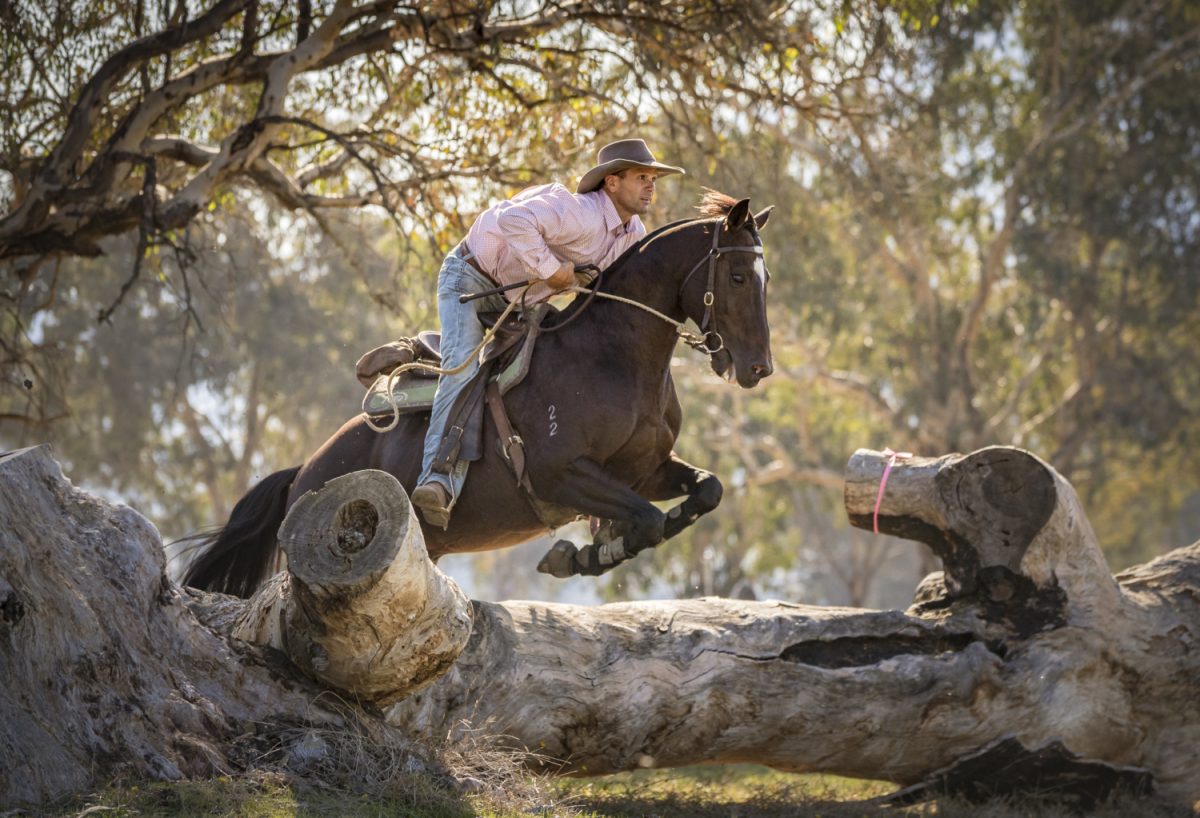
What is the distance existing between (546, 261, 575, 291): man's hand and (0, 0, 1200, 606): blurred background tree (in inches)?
139

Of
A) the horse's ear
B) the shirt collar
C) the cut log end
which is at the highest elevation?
the shirt collar

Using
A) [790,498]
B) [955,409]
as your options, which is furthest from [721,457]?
[955,409]

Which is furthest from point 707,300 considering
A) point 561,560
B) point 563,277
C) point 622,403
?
point 561,560

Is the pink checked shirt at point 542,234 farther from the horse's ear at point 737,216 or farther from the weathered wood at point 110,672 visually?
the weathered wood at point 110,672

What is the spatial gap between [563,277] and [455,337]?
0.68 m

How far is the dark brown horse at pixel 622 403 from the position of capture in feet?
22.7

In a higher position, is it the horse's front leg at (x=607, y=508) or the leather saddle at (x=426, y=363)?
the leather saddle at (x=426, y=363)

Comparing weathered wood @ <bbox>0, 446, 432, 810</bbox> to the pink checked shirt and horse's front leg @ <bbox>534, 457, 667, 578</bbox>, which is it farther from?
the pink checked shirt

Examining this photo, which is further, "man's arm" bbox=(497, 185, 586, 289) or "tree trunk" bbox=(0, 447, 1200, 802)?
"man's arm" bbox=(497, 185, 586, 289)

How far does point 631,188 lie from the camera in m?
7.46

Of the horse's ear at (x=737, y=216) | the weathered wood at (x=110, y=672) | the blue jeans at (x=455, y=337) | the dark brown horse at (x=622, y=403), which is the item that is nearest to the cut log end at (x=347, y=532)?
the weathered wood at (x=110, y=672)

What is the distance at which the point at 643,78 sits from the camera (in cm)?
1182

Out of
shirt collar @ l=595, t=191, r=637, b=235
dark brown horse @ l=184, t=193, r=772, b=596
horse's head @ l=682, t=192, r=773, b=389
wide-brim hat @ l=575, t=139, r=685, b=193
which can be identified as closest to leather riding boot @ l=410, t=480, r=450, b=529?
dark brown horse @ l=184, t=193, r=772, b=596

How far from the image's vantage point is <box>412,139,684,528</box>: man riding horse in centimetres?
707
